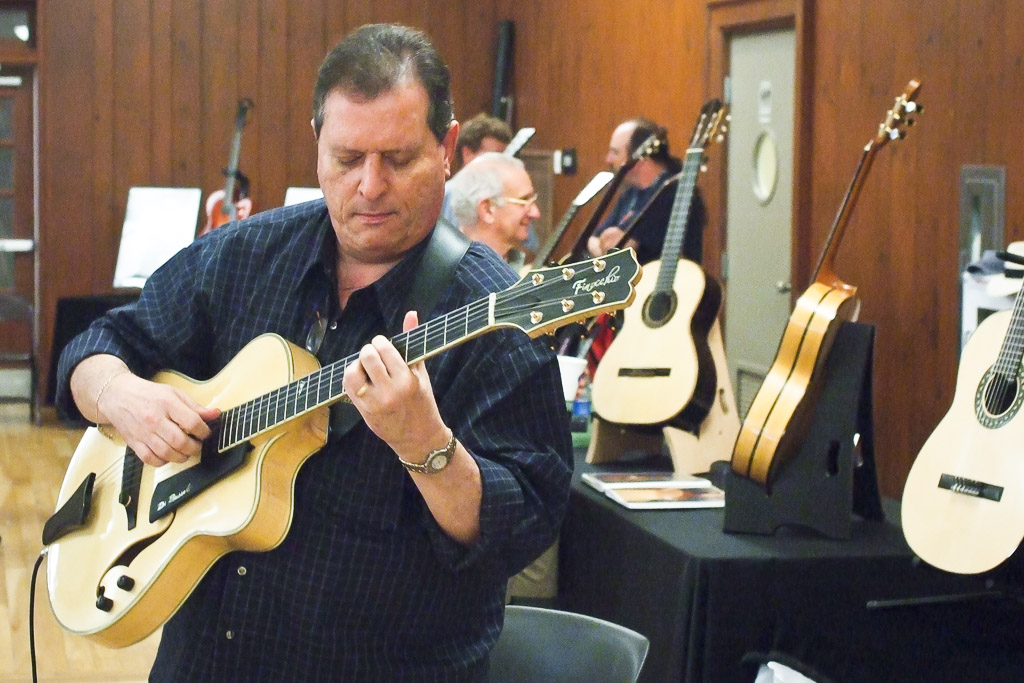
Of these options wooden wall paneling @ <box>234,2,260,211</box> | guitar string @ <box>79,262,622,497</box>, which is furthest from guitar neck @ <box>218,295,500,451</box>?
Answer: wooden wall paneling @ <box>234,2,260,211</box>

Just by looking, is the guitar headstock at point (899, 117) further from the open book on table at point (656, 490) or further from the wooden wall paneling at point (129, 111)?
the wooden wall paneling at point (129, 111)

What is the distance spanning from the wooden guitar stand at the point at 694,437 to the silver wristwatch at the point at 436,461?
219cm

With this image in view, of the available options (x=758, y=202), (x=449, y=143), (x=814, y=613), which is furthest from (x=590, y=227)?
(x=449, y=143)

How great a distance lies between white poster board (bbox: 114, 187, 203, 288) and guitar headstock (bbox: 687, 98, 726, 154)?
466 cm

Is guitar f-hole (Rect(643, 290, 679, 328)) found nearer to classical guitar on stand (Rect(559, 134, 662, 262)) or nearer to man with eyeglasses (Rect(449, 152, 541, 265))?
classical guitar on stand (Rect(559, 134, 662, 262))

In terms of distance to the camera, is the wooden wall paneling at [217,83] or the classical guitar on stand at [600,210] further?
the wooden wall paneling at [217,83]

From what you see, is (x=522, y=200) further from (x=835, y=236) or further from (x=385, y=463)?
(x=385, y=463)

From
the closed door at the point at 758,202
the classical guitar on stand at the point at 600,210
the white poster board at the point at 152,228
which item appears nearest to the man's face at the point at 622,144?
the closed door at the point at 758,202

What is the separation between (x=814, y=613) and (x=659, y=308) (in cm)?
129

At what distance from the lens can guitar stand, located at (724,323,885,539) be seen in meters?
2.81

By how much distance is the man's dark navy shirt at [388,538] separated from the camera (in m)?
1.54

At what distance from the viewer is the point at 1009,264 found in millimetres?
3123

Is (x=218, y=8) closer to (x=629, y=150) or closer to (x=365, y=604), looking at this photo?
(x=629, y=150)

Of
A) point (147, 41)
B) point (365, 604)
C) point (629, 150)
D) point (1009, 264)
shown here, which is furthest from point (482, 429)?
point (147, 41)
